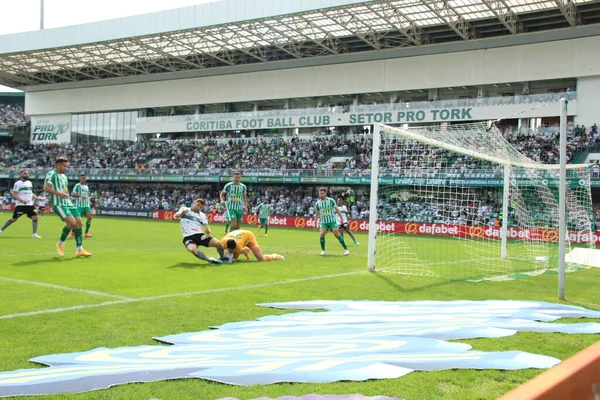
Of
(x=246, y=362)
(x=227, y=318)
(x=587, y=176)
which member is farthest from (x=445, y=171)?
(x=246, y=362)

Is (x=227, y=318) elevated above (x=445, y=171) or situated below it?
below

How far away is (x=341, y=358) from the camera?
4.30 m

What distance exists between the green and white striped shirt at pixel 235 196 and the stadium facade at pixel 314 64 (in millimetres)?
21960

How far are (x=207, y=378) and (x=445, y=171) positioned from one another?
21.6m

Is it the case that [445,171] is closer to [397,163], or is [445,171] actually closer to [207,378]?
[397,163]

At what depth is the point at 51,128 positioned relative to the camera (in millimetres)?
60594

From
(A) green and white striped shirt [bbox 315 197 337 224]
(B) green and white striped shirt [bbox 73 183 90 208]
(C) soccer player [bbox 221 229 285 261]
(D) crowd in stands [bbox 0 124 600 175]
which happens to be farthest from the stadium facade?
(B) green and white striped shirt [bbox 73 183 90 208]

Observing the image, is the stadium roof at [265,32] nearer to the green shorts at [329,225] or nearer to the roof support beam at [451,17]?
the roof support beam at [451,17]

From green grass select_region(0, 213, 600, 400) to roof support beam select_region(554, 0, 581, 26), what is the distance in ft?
84.8

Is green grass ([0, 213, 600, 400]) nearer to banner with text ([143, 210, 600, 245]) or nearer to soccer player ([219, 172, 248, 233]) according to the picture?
soccer player ([219, 172, 248, 233])

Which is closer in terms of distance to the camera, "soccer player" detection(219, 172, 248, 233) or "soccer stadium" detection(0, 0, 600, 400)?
"soccer stadium" detection(0, 0, 600, 400)

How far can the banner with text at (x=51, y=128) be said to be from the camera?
59.6m

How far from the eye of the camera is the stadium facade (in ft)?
121

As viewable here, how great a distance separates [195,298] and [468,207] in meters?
24.8
